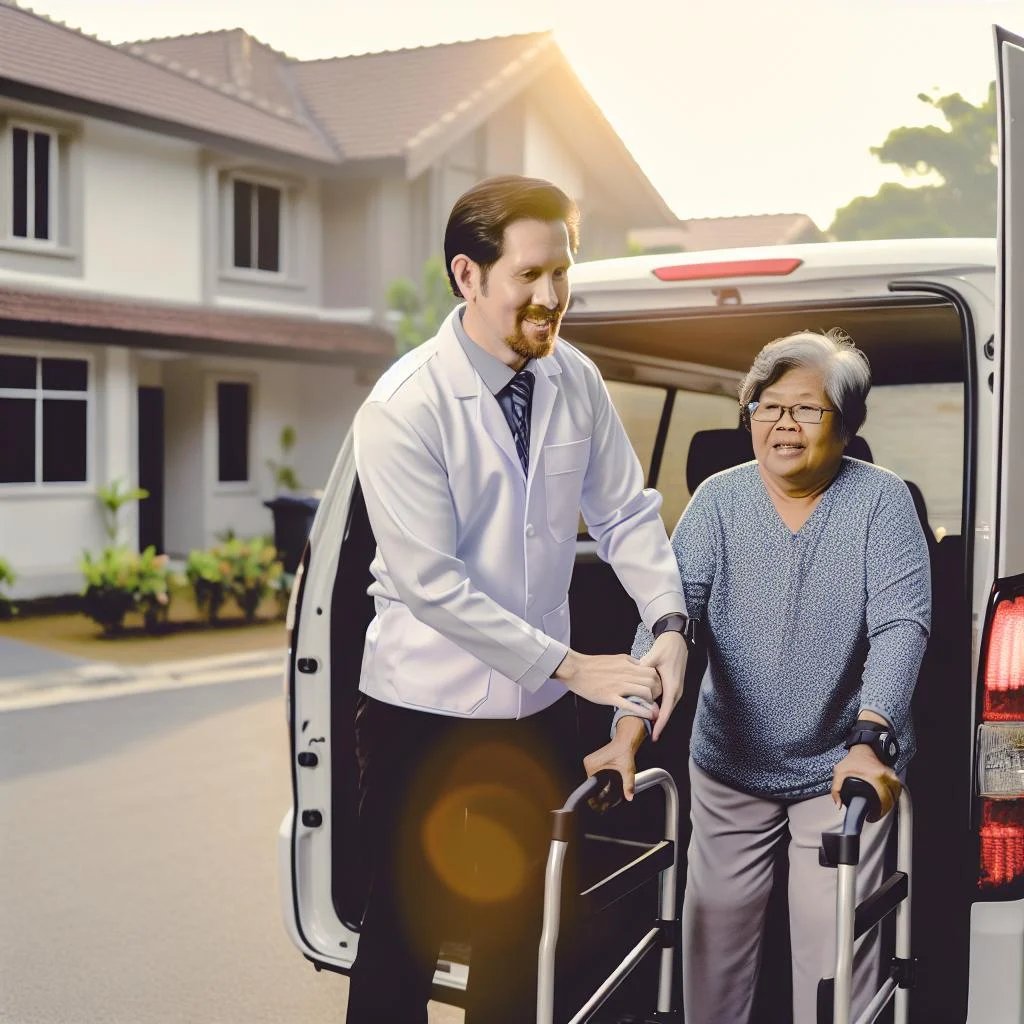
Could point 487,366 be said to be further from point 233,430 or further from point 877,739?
point 233,430

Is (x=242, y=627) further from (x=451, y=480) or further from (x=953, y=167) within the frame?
(x=953, y=167)

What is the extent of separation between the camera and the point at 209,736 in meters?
8.76

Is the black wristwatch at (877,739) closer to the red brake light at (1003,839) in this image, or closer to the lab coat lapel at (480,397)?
the red brake light at (1003,839)

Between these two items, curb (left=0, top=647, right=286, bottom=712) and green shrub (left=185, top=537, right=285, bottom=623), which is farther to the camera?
green shrub (left=185, top=537, right=285, bottom=623)

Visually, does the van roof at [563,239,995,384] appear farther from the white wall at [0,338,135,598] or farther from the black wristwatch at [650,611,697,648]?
the white wall at [0,338,135,598]

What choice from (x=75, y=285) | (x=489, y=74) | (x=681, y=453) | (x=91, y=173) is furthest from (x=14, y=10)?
(x=681, y=453)

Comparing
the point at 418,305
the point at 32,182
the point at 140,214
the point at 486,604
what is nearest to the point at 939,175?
the point at 418,305

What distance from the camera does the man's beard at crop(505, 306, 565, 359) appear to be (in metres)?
2.70

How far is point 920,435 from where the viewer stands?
9.44 m

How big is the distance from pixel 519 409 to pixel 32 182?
16438 millimetres

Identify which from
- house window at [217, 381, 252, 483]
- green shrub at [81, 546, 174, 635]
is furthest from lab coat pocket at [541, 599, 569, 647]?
house window at [217, 381, 252, 483]

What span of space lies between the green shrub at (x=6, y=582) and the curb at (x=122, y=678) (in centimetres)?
357

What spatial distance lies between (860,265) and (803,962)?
1442 mm

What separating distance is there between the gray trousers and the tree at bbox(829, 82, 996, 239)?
151ft
